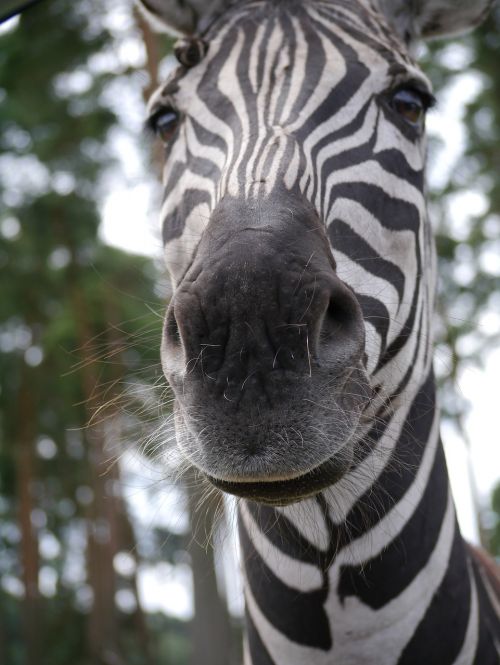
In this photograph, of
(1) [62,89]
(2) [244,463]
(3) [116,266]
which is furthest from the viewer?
(3) [116,266]

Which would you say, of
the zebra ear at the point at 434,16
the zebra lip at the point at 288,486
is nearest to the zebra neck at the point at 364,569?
the zebra lip at the point at 288,486

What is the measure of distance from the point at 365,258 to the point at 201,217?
2.33 ft

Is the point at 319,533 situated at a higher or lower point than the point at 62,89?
higher

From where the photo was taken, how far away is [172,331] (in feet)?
7.67

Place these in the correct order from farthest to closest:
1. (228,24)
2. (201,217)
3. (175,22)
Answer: (175,22) < (228,24) < (201,217)

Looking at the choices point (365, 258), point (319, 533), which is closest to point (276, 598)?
point (319, 533)

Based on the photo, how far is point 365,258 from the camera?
9.21ft

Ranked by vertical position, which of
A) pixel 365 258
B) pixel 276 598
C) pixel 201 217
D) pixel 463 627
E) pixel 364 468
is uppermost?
pixel 201 217

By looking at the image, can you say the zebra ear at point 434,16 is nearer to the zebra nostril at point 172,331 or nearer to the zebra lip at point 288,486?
the zebra nostril at point 172,331

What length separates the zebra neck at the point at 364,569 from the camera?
2.89 metres

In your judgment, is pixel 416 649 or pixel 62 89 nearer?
pixel 416 649

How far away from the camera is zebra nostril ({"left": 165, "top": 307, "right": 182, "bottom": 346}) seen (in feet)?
7.63

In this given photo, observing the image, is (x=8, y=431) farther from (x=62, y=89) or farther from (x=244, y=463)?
(x=244, y=463)

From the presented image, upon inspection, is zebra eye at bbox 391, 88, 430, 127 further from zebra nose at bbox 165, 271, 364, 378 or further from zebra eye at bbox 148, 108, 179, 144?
zebra nose at bbox 165, 271, 364, 378
